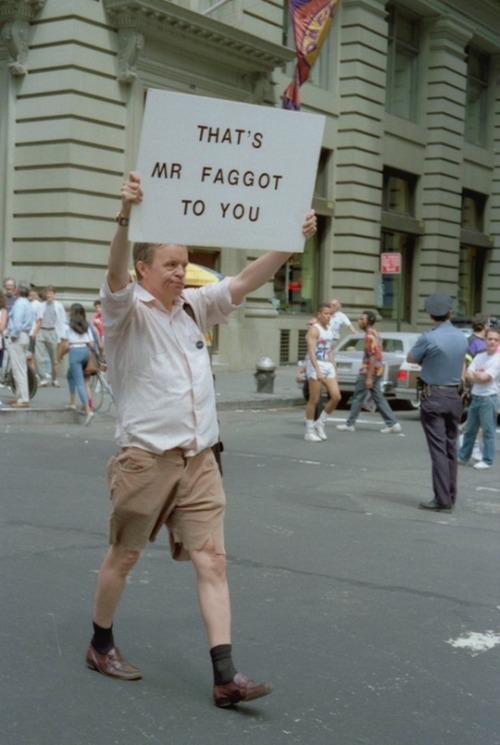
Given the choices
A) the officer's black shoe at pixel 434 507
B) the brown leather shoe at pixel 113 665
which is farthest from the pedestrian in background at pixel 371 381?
the brown leather shoe at pixel 113 665

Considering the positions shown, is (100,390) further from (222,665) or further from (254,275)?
(222,665)

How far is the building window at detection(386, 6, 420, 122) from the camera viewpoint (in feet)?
108

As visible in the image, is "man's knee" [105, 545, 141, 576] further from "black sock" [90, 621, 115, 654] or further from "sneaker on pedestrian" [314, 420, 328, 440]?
"sneaker on pedestrian" [314, 420, 328, 440]

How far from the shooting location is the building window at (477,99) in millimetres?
38219

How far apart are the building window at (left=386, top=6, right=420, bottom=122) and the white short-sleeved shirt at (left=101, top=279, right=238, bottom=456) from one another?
29.6 m

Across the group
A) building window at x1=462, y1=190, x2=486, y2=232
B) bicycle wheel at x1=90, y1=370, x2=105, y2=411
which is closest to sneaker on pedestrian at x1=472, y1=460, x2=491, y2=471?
bicycle wheel at x1=90, y1=370, x2=105, y2=411

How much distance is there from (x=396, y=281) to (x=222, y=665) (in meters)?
29.5

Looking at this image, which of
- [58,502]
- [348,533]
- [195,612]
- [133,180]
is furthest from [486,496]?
[133,180]

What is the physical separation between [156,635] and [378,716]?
1385mm

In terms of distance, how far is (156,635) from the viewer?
5.34m

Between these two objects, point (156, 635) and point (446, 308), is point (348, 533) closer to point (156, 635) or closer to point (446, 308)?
point (446, 308)

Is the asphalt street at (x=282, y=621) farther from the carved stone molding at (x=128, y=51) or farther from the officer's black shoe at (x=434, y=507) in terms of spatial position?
the carved stone molding at (x=128, y=51)

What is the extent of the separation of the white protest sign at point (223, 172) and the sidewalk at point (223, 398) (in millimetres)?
10922

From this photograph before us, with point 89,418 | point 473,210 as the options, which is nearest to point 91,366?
point 89,418
